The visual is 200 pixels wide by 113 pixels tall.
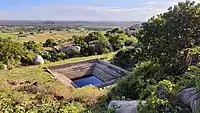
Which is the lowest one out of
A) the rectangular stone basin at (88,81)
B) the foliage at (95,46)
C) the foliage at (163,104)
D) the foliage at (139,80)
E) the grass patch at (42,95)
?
the rectangular stone basin at (88,81)

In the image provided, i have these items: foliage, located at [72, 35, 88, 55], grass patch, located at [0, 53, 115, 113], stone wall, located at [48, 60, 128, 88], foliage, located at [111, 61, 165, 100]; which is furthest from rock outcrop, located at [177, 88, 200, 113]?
foliage, located at [72, 35, 88, 55]

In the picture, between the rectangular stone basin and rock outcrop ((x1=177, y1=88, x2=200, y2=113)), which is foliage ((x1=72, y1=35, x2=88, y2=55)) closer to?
the rectangular stone basin

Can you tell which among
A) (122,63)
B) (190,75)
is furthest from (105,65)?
(190,75)

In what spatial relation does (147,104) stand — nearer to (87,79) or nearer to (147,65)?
(147,65)

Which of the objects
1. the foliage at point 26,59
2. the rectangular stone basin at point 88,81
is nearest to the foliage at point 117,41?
the rectangular stone basin at point 88,81

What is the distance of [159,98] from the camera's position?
293 inches

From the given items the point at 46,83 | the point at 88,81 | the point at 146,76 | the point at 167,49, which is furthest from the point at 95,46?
the point at 167,49

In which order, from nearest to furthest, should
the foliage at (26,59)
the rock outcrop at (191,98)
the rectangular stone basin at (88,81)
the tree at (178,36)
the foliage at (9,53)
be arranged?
1. the rock outcrop at (191,98)
2. the tree at (178,36)
3. the rectangular stone basin at (88,81)
4. the foliage at (9,53)
5. the foliage at (26,59)

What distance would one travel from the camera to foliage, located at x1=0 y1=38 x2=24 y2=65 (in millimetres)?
26703

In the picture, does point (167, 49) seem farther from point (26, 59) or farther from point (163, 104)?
point (26, 59)

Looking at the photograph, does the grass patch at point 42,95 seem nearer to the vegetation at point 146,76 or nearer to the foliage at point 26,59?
the vegetation at point 146,76

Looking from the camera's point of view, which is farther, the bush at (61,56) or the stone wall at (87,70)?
the bush at (61,56)

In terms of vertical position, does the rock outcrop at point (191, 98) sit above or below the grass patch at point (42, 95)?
above

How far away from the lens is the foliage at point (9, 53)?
26703mm
